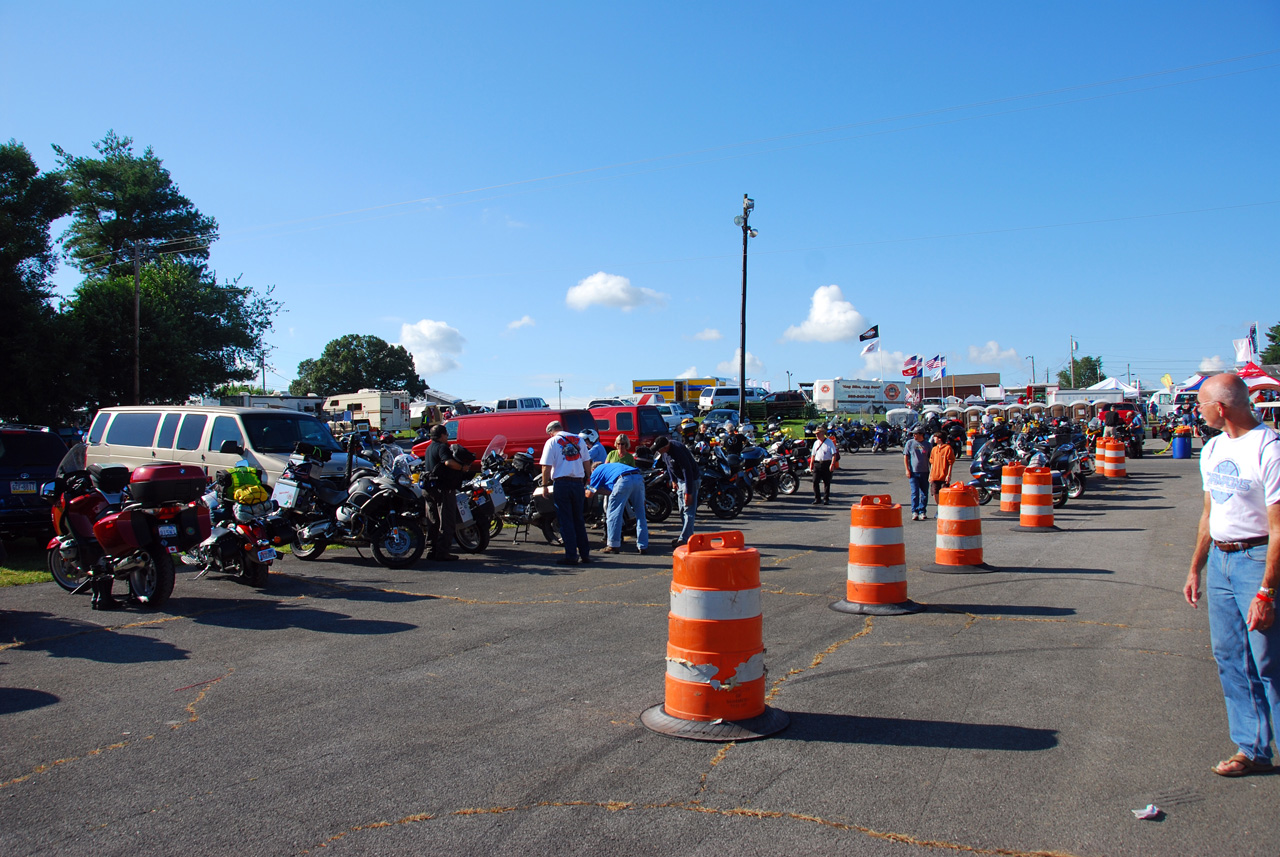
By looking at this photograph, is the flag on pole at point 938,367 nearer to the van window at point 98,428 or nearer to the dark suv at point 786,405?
the dark suv at point 786,405

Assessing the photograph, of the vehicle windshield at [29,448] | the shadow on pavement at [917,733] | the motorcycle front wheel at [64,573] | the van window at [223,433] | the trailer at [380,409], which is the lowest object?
the shadow on pavement at [917,733]

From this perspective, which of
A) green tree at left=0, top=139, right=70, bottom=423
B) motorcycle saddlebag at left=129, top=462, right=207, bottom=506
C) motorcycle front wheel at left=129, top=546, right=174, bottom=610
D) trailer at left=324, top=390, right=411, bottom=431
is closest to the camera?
motorcycle front wheel at left=129, top=546, right=174, bottom=610

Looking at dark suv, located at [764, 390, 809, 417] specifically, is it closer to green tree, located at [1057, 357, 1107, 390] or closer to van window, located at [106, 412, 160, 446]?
van window, located at [106, 412, 160, 446]

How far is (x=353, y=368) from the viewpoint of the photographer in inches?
3644

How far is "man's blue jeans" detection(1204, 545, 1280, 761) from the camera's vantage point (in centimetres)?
383

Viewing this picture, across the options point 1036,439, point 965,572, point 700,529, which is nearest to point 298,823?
point 965,572

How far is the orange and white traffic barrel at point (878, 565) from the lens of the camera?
298 inches

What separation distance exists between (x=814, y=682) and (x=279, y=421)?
11533 mm

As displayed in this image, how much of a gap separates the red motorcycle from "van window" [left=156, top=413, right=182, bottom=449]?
5.32m

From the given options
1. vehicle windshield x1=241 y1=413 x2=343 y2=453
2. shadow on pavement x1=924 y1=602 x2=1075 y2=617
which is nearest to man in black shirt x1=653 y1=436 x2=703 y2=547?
shadow on pavement x1=924 y1=602 x2=1075 y2=617

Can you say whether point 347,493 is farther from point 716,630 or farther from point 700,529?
point 716,630

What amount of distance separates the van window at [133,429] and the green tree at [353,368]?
79.8 meters

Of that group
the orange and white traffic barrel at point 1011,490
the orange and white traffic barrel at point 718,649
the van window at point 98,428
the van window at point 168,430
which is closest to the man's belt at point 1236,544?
the orange and white traffic barrel at point 718,649

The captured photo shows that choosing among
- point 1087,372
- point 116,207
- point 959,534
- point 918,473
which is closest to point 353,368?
point 116,207
